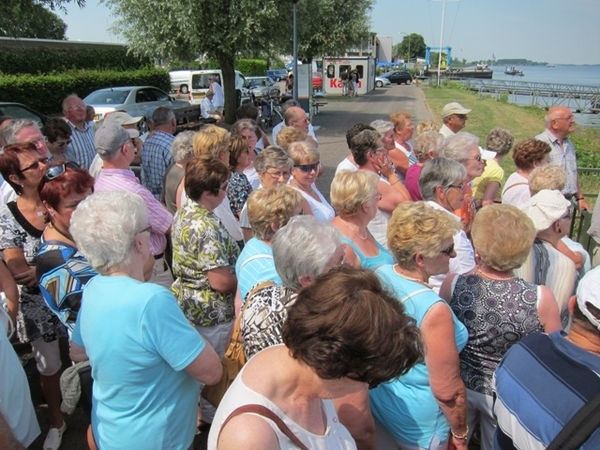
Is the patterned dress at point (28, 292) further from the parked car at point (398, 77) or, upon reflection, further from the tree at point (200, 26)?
the parked car at point (398, 77)

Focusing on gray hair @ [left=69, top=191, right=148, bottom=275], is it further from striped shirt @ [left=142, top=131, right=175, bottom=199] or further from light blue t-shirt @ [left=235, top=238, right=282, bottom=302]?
striped shirt @ [left=142, top=131, right=175, bottom=199]

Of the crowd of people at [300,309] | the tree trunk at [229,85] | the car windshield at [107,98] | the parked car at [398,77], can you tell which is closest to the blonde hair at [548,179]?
the crowd of people at [300,309]

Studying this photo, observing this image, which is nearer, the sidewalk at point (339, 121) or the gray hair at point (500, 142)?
the gray hair at point (500, 142)

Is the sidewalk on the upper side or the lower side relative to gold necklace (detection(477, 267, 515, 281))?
lower

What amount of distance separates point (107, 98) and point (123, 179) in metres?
11.8

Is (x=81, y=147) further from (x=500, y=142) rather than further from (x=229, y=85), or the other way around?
(x=229, y=85)

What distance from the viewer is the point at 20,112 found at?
30.9 ft

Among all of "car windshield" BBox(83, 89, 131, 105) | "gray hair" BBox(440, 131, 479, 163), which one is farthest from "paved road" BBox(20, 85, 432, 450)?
"car windshield" BBox(83, 89, 131, 105)

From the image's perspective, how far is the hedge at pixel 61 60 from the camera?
69.7ft

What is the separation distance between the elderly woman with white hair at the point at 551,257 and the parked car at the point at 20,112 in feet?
30.0

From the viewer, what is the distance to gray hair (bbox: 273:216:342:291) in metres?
1.90

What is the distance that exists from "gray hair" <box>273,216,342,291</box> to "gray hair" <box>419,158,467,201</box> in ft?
4.79

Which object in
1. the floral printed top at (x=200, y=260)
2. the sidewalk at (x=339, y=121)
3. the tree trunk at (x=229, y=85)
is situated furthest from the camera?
the tree trunk at (x=229, y=85)

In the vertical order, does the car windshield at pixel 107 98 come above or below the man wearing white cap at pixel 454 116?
below
